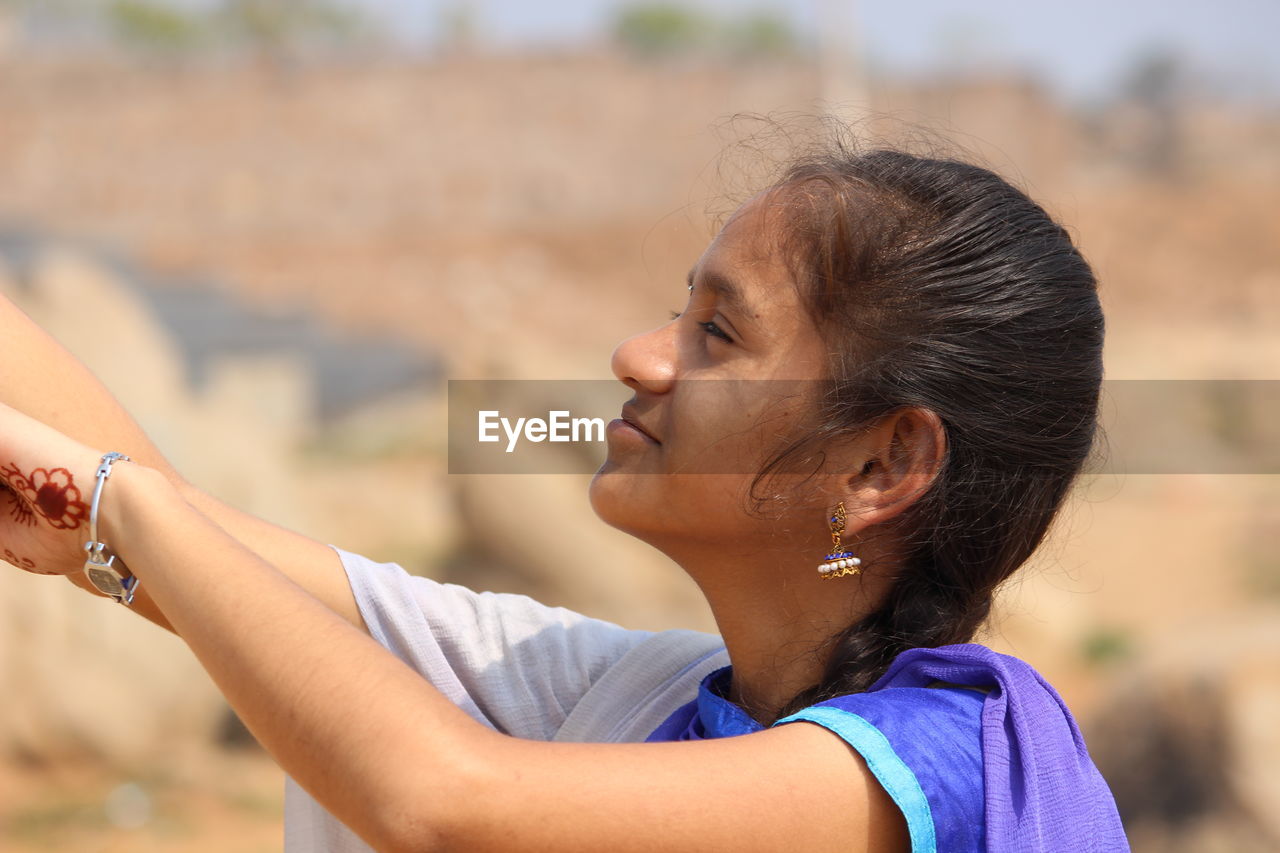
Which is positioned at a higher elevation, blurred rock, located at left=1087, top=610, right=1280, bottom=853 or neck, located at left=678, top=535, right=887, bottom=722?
neck, located at left=678, top=535, right=887, bottom=722

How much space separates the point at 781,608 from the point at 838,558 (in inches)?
3.9

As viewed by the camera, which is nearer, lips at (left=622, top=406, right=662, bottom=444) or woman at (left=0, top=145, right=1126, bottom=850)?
woman at (left=0, top=145, right=1126, bottom=850)

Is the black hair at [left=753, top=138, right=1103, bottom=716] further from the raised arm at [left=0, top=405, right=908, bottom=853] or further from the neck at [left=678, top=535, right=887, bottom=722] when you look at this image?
the raised arm at [left=0, top=405, right=908, bottom=853]

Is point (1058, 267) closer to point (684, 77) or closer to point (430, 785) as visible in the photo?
point (430, 785)

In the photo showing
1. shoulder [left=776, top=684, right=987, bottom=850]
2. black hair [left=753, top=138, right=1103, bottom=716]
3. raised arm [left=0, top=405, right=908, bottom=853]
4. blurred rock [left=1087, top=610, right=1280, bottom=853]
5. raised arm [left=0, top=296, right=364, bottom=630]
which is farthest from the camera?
blurred rock [left=1087, top=610, right=1280, bottom=853]

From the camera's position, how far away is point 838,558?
161cm

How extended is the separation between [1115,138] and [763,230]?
2730cm

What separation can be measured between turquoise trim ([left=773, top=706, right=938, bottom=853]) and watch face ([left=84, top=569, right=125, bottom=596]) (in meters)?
0.72

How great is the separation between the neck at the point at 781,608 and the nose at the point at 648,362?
8.6 inches

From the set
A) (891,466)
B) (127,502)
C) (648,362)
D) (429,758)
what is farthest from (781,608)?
(127,502)

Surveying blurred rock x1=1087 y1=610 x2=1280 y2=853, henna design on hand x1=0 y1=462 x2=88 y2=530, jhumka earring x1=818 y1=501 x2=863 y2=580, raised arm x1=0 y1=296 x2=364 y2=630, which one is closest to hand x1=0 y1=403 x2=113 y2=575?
henna design on hand x1=0 y1=462 x2=88 y2=530

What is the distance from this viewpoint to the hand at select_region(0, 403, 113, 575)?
1.37 m

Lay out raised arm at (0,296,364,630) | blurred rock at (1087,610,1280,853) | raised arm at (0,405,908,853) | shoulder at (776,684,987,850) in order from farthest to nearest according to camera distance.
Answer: blurred rock at (1087,610,1280,853) < raised arm at (0,296,364,630) < shoulder at (776,684,987,850) < raised arm at (0,405,908,853)

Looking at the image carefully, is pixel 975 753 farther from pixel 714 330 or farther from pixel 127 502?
pixel 127 502
